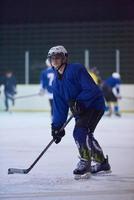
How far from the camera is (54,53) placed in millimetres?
6242

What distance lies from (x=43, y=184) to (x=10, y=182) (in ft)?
1.10

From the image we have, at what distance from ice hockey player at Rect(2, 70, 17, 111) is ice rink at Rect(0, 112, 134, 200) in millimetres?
8225

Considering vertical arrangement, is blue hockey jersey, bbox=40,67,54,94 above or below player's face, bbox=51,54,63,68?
below

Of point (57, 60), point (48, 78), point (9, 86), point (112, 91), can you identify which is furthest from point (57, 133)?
point (9, 86)

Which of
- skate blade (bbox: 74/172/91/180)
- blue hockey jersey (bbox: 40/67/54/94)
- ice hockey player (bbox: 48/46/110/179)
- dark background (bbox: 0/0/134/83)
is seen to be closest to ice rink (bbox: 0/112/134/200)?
skate blade (bbox: 74/172/91/180)

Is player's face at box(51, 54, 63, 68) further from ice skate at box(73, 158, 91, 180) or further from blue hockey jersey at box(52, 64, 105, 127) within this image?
ice skate at box(73, 158, 91, 180)

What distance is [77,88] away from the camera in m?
6.26

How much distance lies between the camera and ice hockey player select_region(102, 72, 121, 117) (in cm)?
1809

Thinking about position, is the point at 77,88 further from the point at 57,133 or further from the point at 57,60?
the point at 57,133

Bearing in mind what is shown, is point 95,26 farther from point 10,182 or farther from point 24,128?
point 10,182

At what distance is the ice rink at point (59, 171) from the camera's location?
17.4ft

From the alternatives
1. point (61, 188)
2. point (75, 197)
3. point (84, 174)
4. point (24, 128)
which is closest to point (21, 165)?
point (84, 174)

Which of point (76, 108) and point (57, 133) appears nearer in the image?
point (76, 108)

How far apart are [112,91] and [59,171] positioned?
11625 mm
